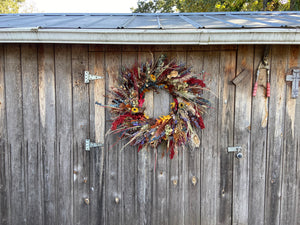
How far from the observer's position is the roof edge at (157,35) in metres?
1.60

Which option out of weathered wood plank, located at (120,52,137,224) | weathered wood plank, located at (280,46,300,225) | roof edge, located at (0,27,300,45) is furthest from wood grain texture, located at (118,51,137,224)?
weathered wood plank, located at (280,46,300,225)

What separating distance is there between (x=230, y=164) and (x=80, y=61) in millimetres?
1663

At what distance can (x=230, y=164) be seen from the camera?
2059 millimetres

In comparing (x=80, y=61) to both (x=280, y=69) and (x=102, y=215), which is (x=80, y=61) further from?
(x=280, y=69)

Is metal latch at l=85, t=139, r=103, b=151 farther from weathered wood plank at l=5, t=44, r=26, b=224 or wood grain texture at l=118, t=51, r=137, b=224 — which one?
weathered wood plank at l=5, t=44, r=26, b=224

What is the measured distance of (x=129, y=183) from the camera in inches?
81.1

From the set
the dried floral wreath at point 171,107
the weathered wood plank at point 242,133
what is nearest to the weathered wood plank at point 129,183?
the dried floral wreath at point 171,107

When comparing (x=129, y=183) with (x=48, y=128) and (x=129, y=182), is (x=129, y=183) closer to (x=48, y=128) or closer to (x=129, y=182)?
(x=129, y=182)

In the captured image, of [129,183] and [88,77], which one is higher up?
[88,77]

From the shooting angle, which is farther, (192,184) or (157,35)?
(192,184)

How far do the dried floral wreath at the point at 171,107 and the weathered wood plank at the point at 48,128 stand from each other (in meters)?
0.56

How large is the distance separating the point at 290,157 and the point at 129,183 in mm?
1512

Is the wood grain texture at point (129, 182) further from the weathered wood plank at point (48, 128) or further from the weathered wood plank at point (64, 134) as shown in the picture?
the weathered wood plank at point (48, 128)

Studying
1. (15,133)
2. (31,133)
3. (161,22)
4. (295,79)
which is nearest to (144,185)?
(31,133)
